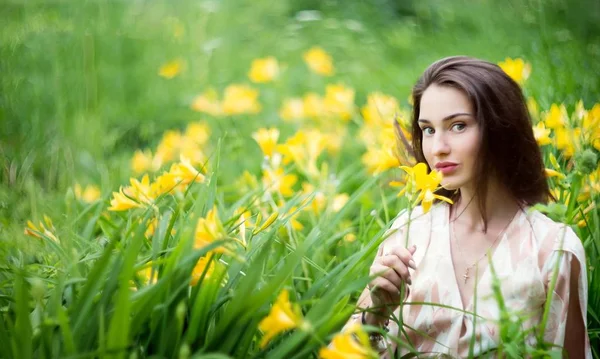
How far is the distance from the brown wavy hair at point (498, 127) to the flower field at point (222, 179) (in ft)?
0.24

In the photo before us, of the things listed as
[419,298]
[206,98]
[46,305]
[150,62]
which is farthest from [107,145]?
[419,298]

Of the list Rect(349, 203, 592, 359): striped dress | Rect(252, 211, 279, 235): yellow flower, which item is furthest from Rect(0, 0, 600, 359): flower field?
Rect(349, 203, 592, 359): striped dress

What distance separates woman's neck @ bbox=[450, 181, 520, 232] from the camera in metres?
1.37

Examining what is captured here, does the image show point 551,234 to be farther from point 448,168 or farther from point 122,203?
point 122,203

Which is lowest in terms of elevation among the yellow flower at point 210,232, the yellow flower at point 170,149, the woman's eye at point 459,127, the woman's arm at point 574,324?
the yellow flower at point 170,149

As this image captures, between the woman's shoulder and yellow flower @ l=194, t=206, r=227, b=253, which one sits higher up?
yellow flower @ l=194, t=206, r=227, b=253

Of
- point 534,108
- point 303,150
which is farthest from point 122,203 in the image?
point 534,108

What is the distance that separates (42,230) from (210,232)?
1.74 ft

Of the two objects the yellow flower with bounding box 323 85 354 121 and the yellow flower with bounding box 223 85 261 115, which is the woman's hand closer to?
the yellow flower with bounding box 323 85 354 121

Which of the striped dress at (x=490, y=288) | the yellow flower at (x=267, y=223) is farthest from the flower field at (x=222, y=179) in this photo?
the striped dress at (x=490, y=288)

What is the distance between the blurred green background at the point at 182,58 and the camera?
1704 mm

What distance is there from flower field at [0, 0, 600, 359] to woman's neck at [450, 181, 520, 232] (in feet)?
0.40

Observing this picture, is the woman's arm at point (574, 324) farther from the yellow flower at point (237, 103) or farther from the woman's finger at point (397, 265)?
the yellow flower at point (237, 103)

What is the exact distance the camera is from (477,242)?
53.4 inches
